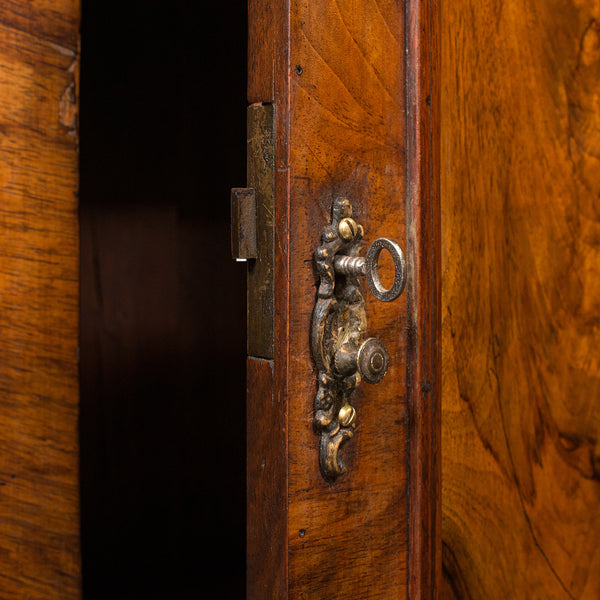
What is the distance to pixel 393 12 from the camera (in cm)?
56

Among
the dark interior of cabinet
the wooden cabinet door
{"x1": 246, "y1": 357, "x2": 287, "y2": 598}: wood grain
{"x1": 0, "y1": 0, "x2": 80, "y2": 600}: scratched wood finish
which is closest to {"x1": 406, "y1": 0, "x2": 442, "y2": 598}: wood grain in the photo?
the wooden cabinet door

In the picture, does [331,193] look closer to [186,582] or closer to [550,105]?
[550,105]

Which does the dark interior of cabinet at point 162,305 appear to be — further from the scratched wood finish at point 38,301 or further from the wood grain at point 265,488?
the wood grain at point 265,488

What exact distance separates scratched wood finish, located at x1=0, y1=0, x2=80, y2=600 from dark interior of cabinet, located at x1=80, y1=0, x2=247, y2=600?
1.63 feet

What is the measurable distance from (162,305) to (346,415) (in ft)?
2.63

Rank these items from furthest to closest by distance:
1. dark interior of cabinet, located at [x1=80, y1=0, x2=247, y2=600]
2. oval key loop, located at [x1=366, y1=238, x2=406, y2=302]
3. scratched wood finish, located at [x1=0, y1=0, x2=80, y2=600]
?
dark interior of cabinet, located at [x1=80, y1=0, x2=247, y2=600] < scratched wood finish, located at [x1=0, y1=0, x2=80, y2=600] < oval key loop, located at [x1=366, y1=238, x2=406, y2=302]

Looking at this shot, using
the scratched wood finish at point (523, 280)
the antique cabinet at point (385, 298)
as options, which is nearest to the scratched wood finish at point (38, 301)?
the antique cabinet at point (385, 298)

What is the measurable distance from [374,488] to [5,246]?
0.42m

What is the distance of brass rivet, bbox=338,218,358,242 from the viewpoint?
0.52 meters

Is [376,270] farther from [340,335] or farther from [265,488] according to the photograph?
[265,488]

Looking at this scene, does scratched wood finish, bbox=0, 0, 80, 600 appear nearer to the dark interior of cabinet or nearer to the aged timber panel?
the aged timber panel

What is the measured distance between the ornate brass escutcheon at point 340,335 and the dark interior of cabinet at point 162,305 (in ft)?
2.47

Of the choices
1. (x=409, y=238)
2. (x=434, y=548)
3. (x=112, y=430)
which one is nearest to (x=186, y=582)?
(x=112, y=430)

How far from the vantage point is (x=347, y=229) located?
1.72ft
